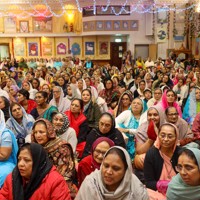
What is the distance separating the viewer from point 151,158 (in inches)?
109

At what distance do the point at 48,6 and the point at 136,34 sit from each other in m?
5.22

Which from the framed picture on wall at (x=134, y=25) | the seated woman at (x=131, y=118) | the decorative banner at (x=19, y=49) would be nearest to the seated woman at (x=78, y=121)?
the seated woman at (x=131, y=118)

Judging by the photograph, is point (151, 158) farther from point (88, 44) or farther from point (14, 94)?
point (88, 44)

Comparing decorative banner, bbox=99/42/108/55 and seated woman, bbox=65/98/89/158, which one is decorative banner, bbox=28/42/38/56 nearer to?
decorative banner, bbox=99/42/108/55

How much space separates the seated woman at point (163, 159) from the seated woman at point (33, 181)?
915 millimetres

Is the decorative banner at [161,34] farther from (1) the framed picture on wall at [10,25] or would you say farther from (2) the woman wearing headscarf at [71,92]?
(2) the woman wearing headscarf at [71,92]

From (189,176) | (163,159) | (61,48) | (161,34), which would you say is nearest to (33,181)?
(189,176)

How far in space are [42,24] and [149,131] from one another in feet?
51.8

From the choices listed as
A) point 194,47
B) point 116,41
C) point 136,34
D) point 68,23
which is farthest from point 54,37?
point 194,47

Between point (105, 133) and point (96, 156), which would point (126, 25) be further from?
point (96, 156)

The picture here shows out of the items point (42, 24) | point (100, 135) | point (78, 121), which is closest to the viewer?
point (100, 135)

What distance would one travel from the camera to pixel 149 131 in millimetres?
3363

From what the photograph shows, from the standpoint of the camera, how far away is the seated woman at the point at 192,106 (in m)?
5.23

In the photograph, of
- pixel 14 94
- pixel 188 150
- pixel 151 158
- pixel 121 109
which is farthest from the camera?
pixel 14 94
